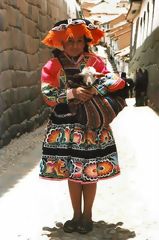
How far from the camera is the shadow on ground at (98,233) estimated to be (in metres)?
3.66

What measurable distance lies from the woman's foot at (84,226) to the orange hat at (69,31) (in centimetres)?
134

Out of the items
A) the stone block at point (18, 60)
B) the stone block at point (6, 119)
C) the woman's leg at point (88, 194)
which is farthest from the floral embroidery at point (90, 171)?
the stone block at point (18, 60)

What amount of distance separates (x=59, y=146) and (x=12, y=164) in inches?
127

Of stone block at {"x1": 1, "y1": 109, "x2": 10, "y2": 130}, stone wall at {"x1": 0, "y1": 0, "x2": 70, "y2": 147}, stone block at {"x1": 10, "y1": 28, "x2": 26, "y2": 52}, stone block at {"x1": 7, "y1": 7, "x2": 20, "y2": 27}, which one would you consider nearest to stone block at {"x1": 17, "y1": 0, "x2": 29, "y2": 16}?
stone wall at {"x1": 0, "y1": 0, "x2": 70, "y2": 147}

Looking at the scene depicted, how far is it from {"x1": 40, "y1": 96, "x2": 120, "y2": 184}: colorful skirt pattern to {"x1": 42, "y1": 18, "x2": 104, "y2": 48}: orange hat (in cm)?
48

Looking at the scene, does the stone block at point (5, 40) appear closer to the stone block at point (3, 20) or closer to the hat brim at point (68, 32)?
the stone block at point (3, 20)

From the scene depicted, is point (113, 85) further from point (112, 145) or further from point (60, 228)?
point (60, 228)

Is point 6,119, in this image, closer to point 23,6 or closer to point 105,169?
point 23,6

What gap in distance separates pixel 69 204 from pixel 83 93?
1545 millimetres

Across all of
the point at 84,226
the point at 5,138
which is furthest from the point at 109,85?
the point at 5,138

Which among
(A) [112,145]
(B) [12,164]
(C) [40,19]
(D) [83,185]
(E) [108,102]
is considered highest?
(C) [40,19]

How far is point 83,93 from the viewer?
337 cm

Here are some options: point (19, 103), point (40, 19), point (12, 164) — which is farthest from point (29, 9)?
point (12, 164)

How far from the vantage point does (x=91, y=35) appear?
11.5ft
